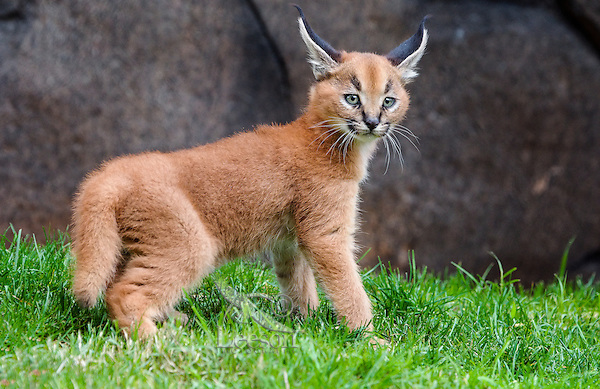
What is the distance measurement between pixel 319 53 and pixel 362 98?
0.46 m

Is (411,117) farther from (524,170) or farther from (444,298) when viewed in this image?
(444,298)

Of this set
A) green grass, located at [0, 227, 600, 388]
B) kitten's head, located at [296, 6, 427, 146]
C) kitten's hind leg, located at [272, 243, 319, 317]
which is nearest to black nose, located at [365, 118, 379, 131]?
kitten's head, located at [296, 6, 427, 146]

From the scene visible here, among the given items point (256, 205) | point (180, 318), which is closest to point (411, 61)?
point (256, 205)

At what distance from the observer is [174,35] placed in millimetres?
7492

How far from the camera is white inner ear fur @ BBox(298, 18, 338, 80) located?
4.58 m

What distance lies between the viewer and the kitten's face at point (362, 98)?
14.7ft

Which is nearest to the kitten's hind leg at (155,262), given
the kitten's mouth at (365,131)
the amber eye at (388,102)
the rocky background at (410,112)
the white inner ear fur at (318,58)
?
the kitten's mouth at (365,131)

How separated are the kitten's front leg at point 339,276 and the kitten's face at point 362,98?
2.47ft

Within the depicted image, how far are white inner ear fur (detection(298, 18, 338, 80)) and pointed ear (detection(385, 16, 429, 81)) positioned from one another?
0.47 m

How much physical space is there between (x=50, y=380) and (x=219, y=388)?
831 mm

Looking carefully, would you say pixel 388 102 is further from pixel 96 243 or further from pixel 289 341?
pixel 96 243

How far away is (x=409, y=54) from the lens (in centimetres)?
483

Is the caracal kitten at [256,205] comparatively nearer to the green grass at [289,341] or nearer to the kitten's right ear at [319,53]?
the kitten's right ear at [319,53]

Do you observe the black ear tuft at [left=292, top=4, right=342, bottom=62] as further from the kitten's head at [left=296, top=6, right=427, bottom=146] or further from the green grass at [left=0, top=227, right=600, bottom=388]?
the green grass at [left=0, top=227, right=600, bottom=388]
